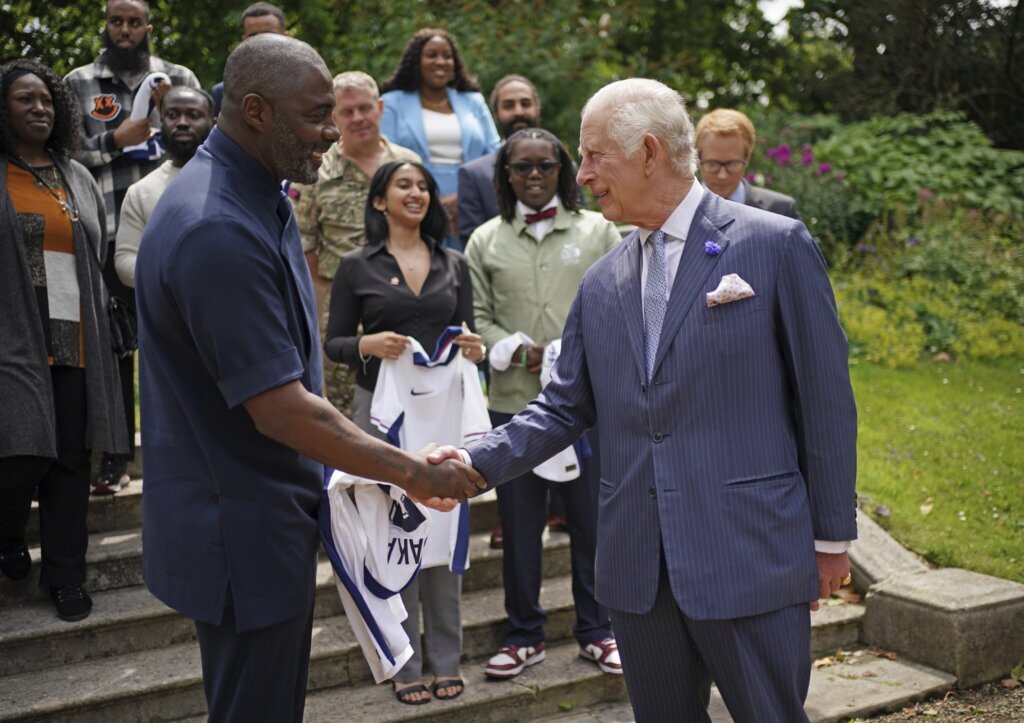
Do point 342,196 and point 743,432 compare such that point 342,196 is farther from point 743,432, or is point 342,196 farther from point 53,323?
point 743,432

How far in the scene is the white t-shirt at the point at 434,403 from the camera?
16.6ft

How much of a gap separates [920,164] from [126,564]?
1018 cm

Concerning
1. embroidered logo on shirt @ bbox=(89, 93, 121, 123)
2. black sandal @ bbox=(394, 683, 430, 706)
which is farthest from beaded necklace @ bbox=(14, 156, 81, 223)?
black sandal @ bbox=(394, 683, 430, 706)

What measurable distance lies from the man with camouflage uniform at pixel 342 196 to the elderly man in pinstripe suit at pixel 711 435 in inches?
116

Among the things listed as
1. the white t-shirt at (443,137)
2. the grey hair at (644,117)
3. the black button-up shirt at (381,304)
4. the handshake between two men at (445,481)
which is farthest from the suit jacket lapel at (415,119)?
the grey hair at (644,117)

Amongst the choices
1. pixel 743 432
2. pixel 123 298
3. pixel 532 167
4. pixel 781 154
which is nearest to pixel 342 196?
pixel 532 167

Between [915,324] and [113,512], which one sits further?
[915,324]

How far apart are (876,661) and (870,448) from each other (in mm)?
1976

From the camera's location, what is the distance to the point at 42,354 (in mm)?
4863

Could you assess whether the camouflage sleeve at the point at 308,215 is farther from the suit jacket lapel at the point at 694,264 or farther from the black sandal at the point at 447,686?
the suit jacket lapel at the point at 694,264

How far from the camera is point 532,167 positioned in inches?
223

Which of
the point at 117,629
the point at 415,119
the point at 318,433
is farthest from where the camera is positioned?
the point at 415,119

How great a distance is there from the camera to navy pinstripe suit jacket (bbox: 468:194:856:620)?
3.08 meters

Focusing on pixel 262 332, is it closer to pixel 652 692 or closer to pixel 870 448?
pixel 652 692
